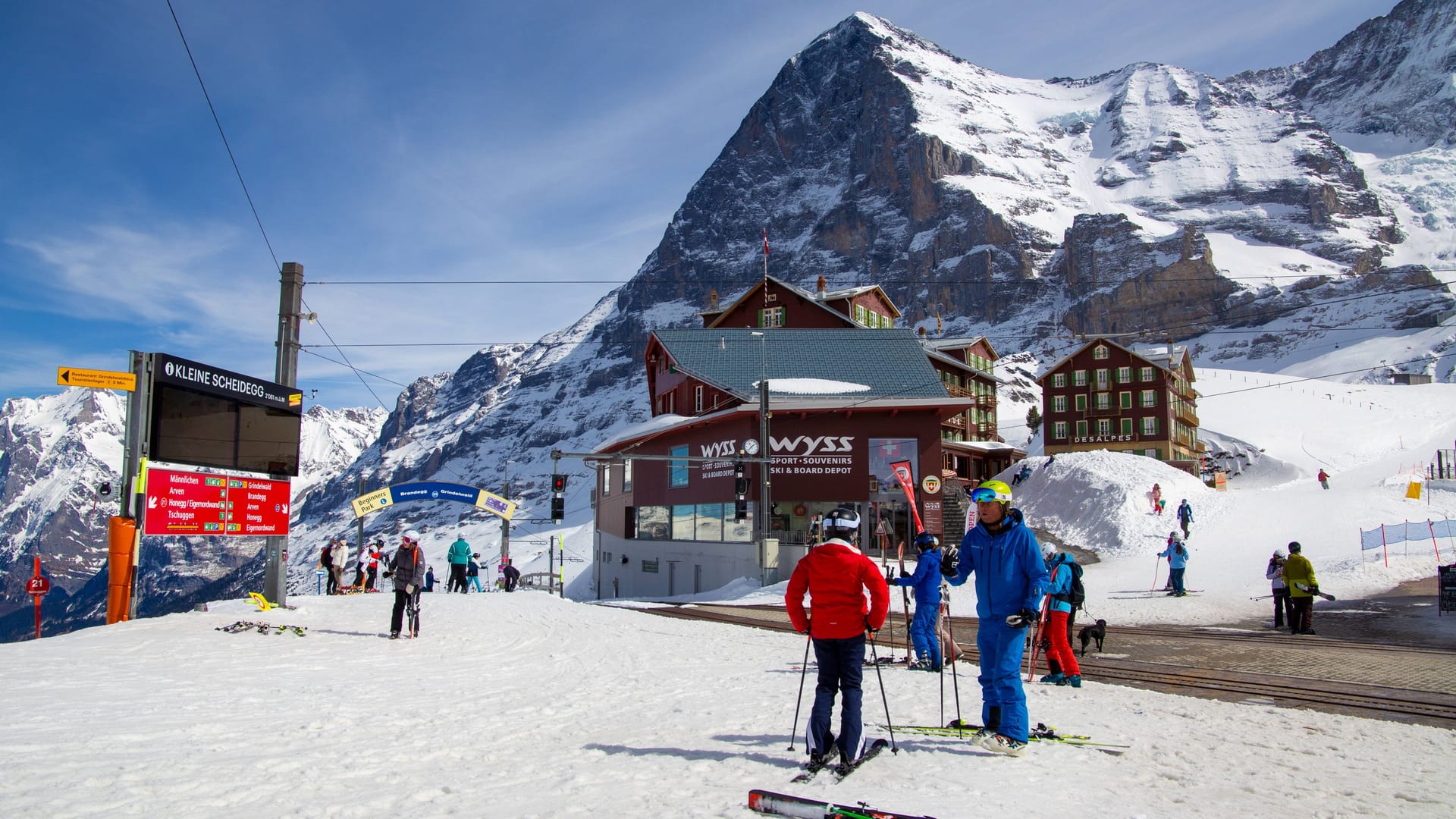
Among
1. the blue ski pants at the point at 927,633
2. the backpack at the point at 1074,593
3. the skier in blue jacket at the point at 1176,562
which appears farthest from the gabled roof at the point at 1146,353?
the blue ski pants at the point at 927,633

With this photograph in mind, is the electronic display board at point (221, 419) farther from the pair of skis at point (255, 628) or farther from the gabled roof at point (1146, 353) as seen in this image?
the gabled roof at point (1146, 353)

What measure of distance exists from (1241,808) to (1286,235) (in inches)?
8166

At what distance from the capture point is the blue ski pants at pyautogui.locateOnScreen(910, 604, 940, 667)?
10.1m

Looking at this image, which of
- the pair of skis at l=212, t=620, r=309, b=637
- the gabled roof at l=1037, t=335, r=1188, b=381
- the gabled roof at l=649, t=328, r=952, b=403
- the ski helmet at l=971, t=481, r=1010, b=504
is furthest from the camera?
the gabled roof at l=1037, t=335, r=1188, b=381

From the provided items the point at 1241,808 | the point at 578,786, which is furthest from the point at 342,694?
the point at 1241,808

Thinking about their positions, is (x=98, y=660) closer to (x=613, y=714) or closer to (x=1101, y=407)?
(x=613, y=714)

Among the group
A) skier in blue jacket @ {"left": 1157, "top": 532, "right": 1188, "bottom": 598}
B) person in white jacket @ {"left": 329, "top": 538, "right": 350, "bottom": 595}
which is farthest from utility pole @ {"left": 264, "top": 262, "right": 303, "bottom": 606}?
skier in blue jacket @ {"left": 1157, "top": 532, "right": 1188, "bottom": 598}

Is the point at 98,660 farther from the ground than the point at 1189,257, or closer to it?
closer to it

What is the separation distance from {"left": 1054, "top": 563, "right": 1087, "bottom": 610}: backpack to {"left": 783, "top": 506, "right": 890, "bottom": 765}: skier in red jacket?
495 centimetres

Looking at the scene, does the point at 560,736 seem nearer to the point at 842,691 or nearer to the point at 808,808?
the point at 842,691

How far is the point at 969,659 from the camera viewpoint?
38.8ft

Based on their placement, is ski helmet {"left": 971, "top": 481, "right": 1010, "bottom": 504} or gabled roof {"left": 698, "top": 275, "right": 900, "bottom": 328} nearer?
ski helmet {"left": 971, "top": 481, "right": 1010, "bottom": 504}

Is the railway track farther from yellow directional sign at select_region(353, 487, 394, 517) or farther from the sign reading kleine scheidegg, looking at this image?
yellow directional sign at select_region(353, 487, 394, 517)

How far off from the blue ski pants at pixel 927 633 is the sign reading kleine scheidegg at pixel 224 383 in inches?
512
